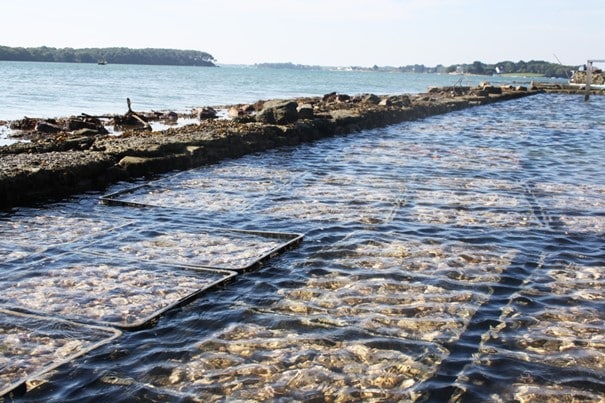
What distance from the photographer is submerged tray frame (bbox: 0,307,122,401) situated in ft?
12.6

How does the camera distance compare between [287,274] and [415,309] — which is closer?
[415,309]

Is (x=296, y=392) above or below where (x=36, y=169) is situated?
below

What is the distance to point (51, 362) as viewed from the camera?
14.1 feet

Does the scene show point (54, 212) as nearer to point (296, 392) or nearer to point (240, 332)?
point (240, 332)

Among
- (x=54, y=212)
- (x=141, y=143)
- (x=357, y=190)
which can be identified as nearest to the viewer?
(x=54, y=212)

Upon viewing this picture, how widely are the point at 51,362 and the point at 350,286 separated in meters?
2.92

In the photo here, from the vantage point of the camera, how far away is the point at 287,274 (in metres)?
6.26

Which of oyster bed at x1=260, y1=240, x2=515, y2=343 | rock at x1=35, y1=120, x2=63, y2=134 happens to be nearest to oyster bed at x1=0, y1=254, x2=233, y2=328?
oyster bed at x1=260, y1=240, x2=515, y2=343

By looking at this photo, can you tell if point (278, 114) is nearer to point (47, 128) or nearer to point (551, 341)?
point (47, 128)

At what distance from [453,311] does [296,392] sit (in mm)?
2003

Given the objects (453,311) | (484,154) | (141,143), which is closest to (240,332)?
(453,311)

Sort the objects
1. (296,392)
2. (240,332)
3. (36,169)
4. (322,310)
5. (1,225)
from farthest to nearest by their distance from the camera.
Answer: (36,169) < (1,225) < (322,310) < (240,332) < (296,392)

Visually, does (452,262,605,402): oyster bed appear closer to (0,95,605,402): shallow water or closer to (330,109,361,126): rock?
(0,95,605,402): shallow water

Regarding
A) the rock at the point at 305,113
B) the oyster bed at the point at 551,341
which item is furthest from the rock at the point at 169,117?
the oyster bed at the point at 551,341
